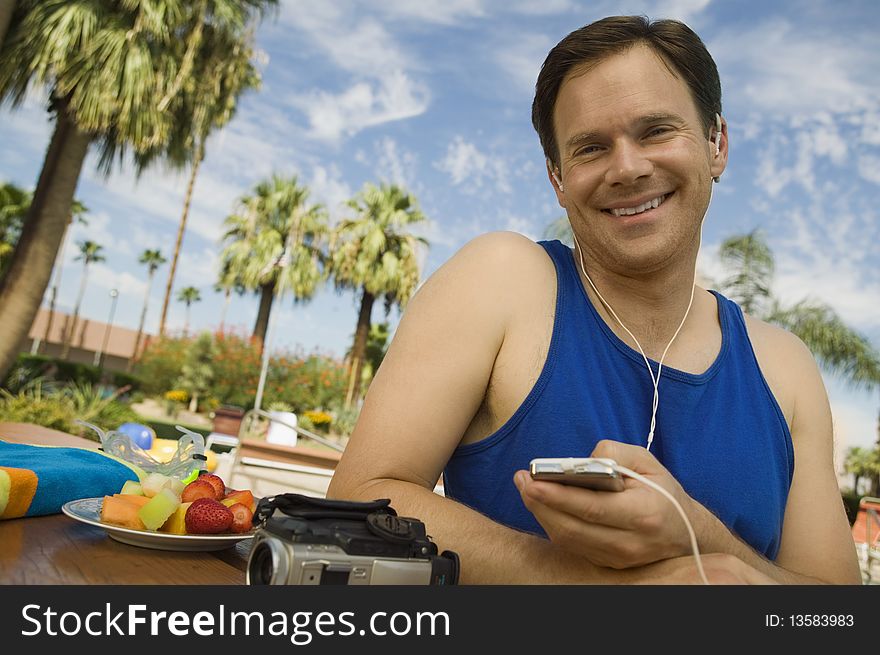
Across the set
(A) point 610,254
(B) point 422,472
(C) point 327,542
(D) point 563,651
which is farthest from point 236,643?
(A) point 610,254

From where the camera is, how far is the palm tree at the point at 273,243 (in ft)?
74.4

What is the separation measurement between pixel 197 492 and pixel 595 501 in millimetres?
708

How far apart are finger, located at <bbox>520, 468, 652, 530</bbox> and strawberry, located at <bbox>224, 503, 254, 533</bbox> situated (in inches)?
21.0

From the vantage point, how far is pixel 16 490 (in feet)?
3.49

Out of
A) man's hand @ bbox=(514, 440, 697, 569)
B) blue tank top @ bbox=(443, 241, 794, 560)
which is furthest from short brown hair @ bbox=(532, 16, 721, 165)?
man's hand @ bbox=(514, 440, 697, 569)

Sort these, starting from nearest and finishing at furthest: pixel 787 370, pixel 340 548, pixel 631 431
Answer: pixel 340 548 → pixel 631 431 → pixel 787 370

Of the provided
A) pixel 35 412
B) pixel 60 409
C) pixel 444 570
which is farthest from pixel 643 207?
pixel 60 409

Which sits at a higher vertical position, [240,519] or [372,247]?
[372,247]

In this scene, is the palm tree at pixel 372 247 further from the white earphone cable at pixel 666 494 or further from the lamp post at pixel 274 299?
the white earphone cable at pixel 666 494

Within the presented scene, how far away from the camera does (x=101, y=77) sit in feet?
28.4

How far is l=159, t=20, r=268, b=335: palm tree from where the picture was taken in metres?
9.92

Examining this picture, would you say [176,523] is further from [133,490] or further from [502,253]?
[502,253]

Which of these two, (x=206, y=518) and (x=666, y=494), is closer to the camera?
(x=666, y=494)

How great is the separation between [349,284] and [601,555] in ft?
70.0
